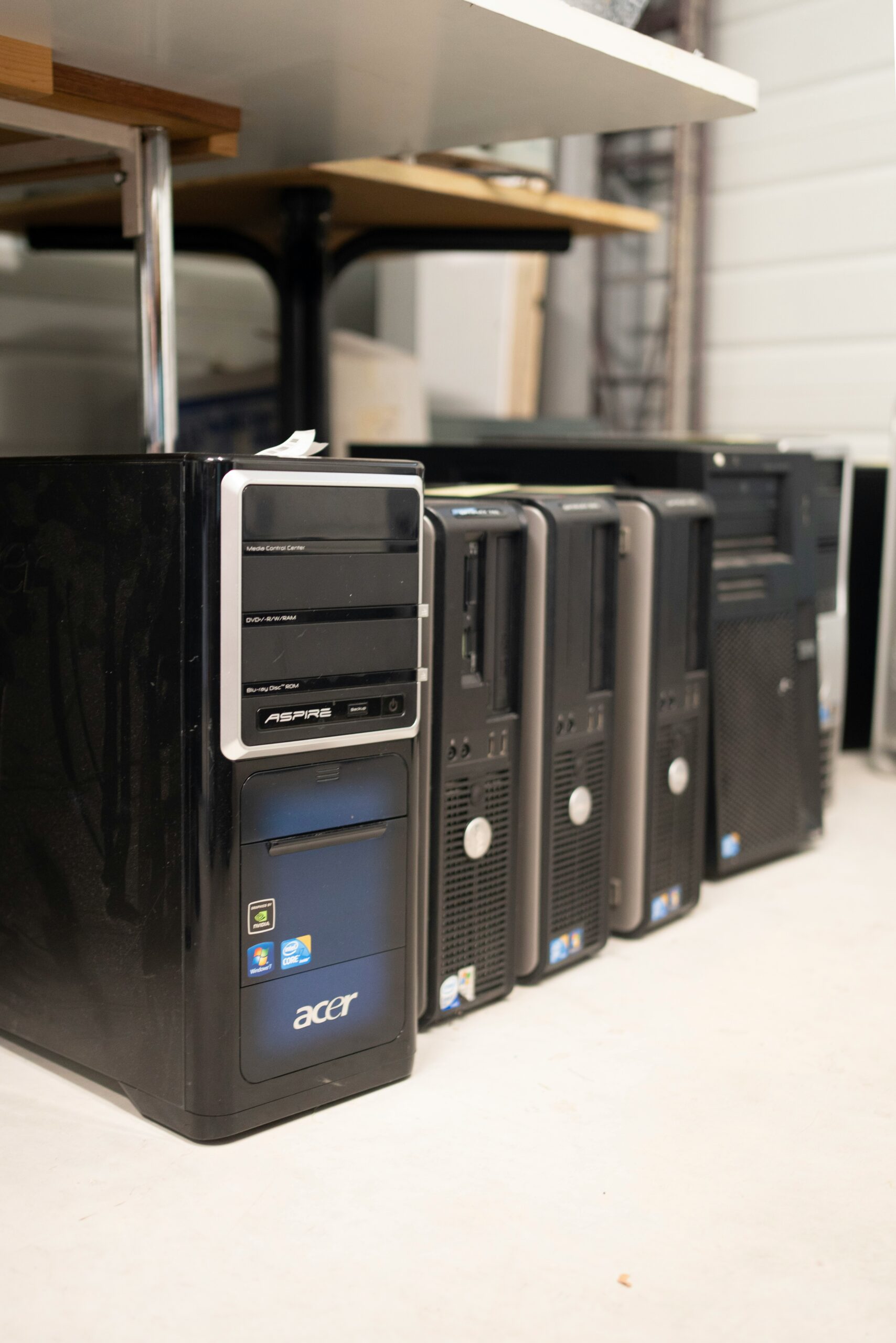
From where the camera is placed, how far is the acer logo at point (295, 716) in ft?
3.34

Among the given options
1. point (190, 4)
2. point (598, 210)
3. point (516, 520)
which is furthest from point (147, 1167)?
point (598, 210)

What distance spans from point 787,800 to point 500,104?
103 cm

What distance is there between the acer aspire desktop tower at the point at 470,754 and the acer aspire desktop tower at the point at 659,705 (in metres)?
0.23

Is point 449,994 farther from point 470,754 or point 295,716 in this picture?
point 295,716

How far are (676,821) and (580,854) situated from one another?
22 cm

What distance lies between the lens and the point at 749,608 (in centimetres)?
177

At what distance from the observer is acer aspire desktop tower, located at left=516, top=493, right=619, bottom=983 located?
1.34 metres

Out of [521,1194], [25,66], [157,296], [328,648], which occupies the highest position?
[25,66]

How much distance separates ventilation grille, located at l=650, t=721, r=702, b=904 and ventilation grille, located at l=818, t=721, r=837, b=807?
487 millimetres

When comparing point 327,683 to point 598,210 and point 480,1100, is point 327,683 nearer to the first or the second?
point 480,1100

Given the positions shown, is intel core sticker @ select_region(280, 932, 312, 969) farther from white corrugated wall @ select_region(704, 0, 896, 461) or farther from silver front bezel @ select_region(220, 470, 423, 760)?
white corrugated wall @ select_region(704, 0, 896, 461)

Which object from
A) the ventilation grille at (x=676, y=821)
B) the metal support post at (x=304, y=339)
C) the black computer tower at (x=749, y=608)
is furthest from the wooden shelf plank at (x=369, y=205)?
the ventilation grille at (x=676, y=821)

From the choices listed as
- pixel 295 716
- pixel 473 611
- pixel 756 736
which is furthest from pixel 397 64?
pixel 756 736

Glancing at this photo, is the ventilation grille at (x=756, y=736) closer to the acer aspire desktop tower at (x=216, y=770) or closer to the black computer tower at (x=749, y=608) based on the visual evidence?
the black computer tower at (x=749, y=608)
